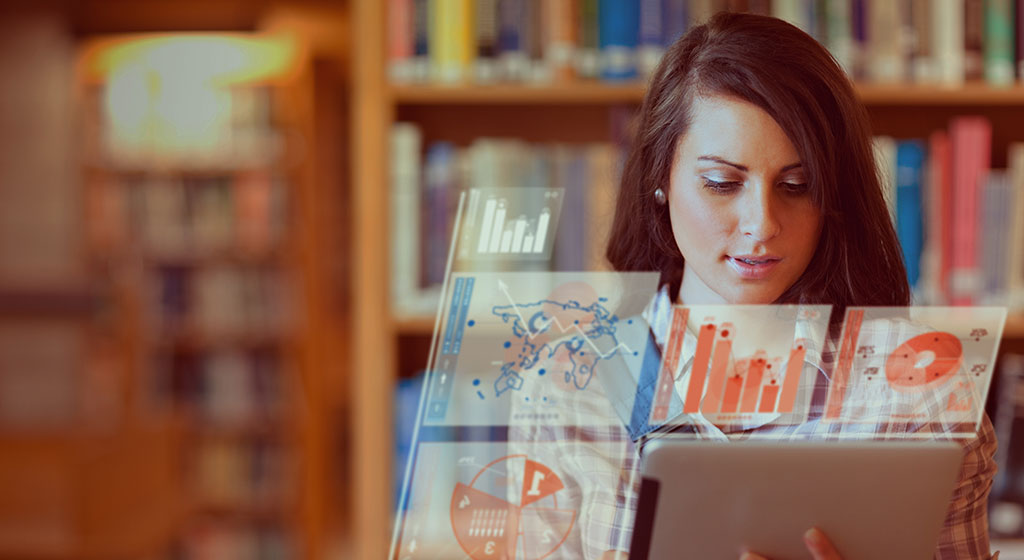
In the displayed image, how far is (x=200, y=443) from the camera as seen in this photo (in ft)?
12.3

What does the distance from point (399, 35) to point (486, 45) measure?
130mm

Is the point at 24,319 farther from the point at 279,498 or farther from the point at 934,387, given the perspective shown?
the point at 934,387

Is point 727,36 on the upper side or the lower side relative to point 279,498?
upper

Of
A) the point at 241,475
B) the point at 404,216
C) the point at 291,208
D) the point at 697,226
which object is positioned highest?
the point at 291,208

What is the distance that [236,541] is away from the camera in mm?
3697

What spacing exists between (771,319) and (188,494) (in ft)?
11.0

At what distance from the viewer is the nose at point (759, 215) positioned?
63 centimetres

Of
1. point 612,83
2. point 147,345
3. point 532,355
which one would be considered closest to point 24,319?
point 147,345

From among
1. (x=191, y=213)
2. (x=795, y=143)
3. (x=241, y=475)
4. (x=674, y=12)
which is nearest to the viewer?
(x=795, y=143)

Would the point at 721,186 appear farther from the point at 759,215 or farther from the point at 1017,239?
the point at 1017,239

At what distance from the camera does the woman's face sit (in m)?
0.62

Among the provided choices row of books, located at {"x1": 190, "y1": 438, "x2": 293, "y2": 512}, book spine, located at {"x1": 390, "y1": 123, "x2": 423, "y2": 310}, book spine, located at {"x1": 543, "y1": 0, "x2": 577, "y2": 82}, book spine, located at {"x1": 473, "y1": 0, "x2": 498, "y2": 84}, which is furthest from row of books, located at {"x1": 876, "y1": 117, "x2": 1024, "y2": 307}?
row of books, located at {"x1": 190, "y1": 438, "x2": 293, "y2": 512}

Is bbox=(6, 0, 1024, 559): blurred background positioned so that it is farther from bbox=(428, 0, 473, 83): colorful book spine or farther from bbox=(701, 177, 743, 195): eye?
bbox=(701, 177, 743, 195): eye

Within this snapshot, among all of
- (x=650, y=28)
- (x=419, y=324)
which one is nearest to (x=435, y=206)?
(x=419, y=324)
